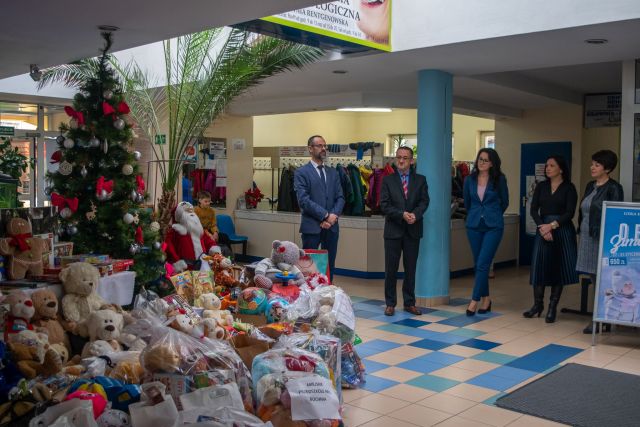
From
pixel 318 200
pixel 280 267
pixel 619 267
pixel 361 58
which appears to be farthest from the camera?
pixel 361 58

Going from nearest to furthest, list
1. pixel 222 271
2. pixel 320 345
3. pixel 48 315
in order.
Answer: pixel 48 315 → pixel 320 345 → pixel 222 271

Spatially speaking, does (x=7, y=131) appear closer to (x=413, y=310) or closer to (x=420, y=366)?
(x=413, y=310)

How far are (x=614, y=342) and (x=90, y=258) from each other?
4.37 metres

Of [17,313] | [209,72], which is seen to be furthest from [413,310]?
[17,313]

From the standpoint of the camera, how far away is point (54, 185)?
4645 mm

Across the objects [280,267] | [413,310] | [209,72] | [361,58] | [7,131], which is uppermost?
[361,58]

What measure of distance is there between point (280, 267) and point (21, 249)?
6.05 feet

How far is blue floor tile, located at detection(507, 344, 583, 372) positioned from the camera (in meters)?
5.06

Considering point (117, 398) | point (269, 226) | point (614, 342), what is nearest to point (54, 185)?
point (117, 398)

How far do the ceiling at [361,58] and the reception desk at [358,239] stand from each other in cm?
171

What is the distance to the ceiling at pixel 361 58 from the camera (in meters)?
3.82

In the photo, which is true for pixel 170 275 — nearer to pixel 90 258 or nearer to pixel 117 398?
pixel 90 258

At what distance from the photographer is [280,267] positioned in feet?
16.3

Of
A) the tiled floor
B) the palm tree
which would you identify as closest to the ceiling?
the palm tree
